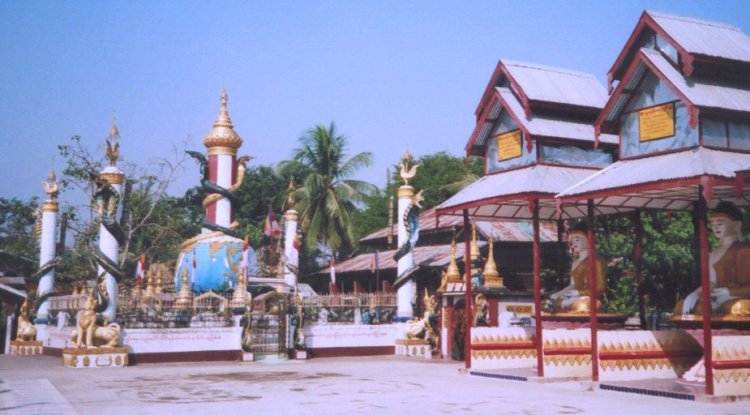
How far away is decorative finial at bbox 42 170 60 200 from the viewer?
1154 inches

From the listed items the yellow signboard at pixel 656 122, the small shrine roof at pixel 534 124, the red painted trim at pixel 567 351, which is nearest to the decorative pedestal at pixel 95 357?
the small shrine roof at pixel 534 124

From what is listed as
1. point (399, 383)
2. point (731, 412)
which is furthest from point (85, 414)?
point (731, 412)

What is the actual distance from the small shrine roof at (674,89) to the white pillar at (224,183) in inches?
733

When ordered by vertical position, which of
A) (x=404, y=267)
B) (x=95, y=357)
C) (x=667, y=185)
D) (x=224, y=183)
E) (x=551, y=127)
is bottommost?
(x=95, y=357)

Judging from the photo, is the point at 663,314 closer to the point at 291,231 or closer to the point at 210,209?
the point at 291,231

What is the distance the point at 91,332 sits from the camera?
22.0 metres

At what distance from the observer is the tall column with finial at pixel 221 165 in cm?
3130

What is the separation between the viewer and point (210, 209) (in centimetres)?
3153

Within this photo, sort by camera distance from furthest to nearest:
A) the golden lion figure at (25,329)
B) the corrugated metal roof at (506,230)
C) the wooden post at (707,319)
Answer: the corrugated metal roof at (506,230) → the golden lion figure at (25,329) → the wooden post at (707,319)

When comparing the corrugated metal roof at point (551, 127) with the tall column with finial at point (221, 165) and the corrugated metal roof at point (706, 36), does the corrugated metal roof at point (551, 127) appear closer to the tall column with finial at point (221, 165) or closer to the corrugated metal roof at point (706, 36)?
the corrugated metal roof at point (706, 36)

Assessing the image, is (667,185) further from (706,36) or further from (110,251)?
(110,251)

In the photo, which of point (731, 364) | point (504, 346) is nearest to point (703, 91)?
point (731, 364)

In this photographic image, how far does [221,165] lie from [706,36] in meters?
20.6

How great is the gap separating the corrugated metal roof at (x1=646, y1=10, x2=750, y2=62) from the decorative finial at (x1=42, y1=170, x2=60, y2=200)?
22460mm
